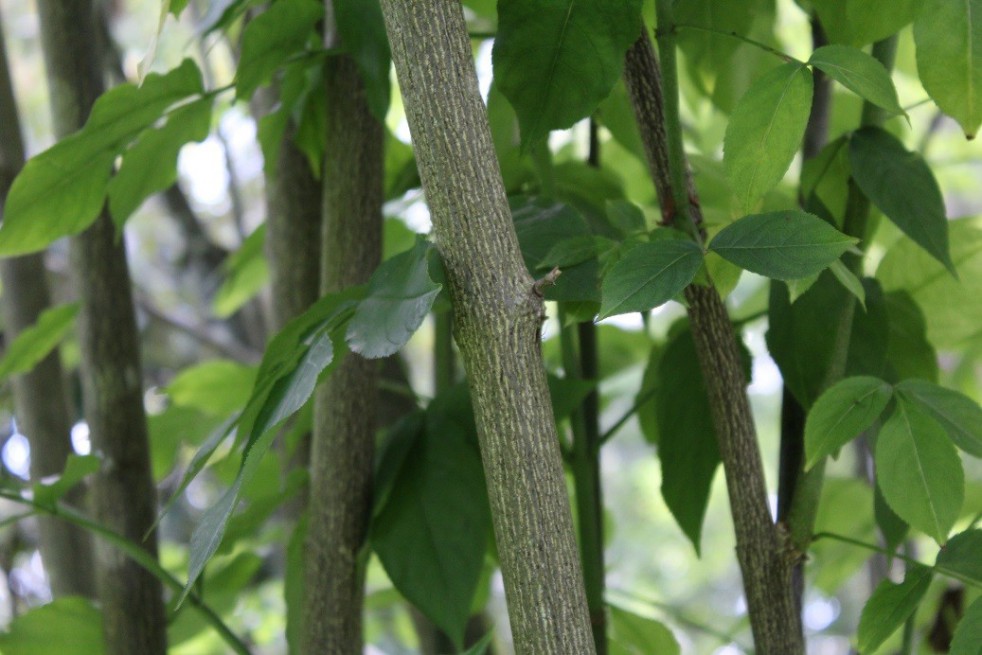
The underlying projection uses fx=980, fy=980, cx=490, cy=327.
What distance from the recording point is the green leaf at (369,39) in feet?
1.11

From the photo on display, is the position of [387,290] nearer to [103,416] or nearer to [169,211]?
[103,416]

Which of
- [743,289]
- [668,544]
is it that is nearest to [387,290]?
[743,289]

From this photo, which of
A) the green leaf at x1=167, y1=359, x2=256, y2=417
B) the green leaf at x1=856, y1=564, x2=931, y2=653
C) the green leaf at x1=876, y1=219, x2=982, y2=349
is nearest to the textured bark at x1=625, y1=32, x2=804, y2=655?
the green leaf at x1=856, y1=564, x2=931, y2=653

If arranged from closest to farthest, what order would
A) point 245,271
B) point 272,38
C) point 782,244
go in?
1. point 782,244
2. point 272,38
3. point 245,271

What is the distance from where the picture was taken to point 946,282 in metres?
0.42

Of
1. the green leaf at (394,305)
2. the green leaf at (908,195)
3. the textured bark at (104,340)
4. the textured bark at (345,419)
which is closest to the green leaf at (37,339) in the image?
the textured bark at (104,340)

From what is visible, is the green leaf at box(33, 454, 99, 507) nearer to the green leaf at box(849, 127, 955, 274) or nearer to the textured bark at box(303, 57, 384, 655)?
the textured bark at box(303, 57, 384, 655)

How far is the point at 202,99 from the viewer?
37 centimetres

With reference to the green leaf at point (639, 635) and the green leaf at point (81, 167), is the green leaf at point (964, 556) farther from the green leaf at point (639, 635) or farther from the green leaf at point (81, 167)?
the green leaf at point (81, 167)

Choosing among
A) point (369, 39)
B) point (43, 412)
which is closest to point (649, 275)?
point (369, 39)

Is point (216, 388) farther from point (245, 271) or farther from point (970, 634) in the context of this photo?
point (970, 634)

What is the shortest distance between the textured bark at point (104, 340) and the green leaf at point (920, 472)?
334 mm

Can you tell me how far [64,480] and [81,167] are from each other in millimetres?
121

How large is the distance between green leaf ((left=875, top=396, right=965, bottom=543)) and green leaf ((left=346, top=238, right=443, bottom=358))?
0.14m
